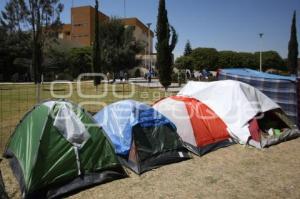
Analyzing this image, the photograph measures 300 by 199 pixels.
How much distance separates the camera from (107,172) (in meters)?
5.56

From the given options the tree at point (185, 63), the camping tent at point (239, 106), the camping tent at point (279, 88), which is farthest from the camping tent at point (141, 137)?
the tree at point (185, 63)

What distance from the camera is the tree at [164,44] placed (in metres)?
17.7

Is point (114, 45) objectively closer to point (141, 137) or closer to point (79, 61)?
point (79, 61)

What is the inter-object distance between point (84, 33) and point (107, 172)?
6782 centimetres

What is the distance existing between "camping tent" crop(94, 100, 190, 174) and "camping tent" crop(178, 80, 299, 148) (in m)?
2.08

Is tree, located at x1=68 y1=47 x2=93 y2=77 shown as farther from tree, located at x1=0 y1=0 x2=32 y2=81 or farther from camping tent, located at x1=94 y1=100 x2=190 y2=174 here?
camping tent, located at x1=94 y1=100 x2=190 y2=174

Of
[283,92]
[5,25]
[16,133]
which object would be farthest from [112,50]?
[16,133]

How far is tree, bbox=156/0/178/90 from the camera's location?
17672 millimetres

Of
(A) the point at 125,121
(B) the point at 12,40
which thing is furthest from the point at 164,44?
(B) the point at 12,40

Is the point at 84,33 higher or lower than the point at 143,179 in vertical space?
higher

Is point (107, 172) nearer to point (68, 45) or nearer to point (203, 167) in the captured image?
point (203, 167)

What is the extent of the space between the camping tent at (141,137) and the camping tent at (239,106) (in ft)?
6.81

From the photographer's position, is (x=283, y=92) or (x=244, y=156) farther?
(x=283, y=92)

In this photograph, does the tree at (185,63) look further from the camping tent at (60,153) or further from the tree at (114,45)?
the camping tent at (60,153)
